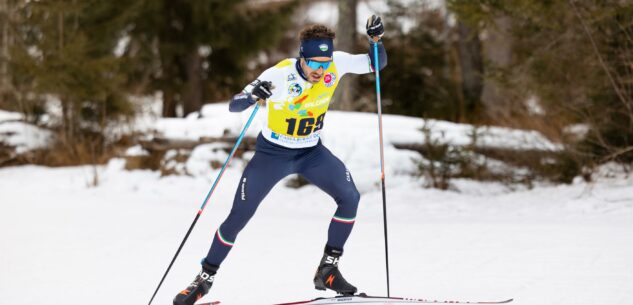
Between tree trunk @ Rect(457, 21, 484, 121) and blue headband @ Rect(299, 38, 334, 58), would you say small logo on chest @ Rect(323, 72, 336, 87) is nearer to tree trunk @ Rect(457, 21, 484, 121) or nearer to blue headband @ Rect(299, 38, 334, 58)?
blue headband @ Rect(299, 38, 334, 58)

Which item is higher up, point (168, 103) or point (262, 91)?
point (262, 91)

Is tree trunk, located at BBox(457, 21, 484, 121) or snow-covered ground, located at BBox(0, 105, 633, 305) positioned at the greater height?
tree trunk, located at BBox(457, 21, 484, 121)

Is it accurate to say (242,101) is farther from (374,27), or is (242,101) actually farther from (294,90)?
(374,27)

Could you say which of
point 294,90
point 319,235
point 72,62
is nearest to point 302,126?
point 294,90

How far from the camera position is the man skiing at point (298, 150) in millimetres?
4656

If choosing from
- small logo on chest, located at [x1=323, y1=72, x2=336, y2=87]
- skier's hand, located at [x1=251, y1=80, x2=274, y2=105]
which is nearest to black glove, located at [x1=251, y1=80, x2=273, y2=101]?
skier's hand, located at [x1=251, y1=80, x2=274, y2=105]

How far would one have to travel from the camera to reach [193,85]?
53.5 ft

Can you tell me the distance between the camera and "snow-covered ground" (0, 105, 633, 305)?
5441 mm

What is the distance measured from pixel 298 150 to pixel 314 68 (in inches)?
23.2

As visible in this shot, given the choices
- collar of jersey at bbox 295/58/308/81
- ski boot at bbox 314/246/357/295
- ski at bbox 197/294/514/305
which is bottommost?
ski at bbox 197/294/514/305

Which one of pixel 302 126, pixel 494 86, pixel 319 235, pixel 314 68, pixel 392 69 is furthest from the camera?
pixel 392 69

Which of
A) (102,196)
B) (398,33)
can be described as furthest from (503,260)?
(398,33)

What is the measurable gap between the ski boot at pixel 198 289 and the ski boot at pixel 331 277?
740 millimetres

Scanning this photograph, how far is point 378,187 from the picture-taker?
32.4 feet
